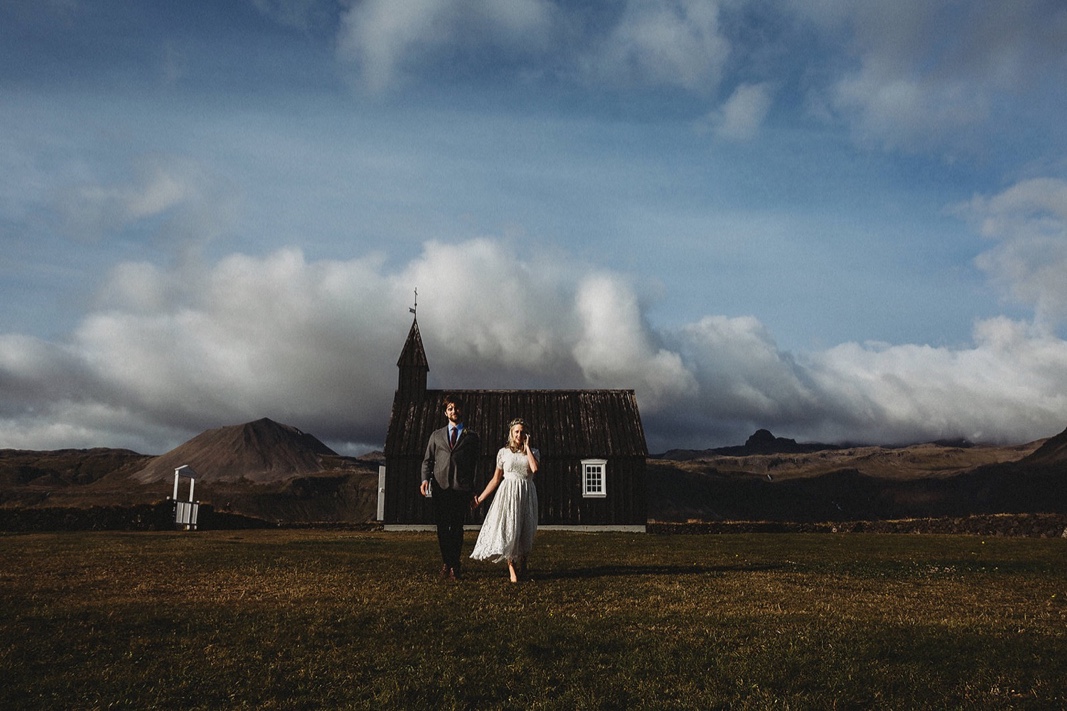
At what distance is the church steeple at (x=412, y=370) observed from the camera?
44250 millimetres

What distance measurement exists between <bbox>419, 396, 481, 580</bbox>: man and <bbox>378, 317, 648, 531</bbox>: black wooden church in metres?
25.1

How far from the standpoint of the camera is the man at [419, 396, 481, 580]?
497 inches

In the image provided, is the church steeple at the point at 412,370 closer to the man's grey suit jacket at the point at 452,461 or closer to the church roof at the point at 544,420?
the church roof at the point at 544,420

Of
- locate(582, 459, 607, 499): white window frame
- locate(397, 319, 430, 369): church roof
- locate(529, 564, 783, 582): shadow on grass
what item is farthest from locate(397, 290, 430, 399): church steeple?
locate(529, 564, 783, 582): shadow on grass

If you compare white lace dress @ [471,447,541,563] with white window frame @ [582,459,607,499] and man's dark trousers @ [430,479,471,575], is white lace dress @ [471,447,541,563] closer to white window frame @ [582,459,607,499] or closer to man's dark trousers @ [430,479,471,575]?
man's dark trousers @ [430,479,471,575]

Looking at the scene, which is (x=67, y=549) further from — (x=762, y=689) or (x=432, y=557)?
(x=762, y=689)

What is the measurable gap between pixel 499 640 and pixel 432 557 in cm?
1000

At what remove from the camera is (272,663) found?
7031mm

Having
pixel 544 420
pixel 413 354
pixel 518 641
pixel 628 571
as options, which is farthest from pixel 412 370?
pixel 518 641

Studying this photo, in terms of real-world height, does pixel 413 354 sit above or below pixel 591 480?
above

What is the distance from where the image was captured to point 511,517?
1243 centimetres

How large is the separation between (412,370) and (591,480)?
12475 mm

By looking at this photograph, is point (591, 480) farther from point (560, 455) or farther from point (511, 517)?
point (511, 517)

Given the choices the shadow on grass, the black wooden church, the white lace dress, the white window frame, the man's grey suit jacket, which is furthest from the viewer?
the white window frame
